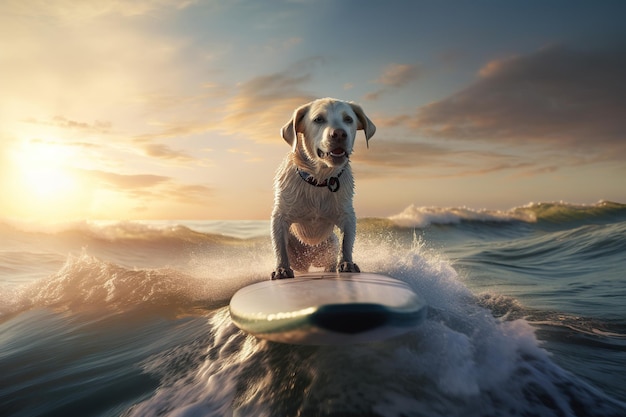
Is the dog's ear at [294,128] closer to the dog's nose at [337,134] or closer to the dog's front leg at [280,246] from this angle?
the dog's nose at [337,134]

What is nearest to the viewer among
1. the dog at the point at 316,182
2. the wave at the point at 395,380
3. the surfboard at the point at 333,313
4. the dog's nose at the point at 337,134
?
the surfboard at the point at 333,313

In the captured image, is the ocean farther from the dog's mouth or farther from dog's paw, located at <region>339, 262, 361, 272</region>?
the dog's mouth

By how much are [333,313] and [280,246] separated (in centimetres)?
188

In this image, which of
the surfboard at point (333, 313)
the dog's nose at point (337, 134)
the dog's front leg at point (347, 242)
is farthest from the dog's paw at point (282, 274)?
the dog's nose at point (337, 134)

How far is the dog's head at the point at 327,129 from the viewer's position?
3.29m

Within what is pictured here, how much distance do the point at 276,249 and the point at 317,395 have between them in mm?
1725

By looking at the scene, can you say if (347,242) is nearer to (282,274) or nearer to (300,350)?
(282,274)

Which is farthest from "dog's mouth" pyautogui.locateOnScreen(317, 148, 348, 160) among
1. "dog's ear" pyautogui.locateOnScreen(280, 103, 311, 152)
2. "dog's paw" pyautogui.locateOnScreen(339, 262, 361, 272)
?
"dog's paw" pyautogui.locateOnScreen(339, 262, 361, 272)

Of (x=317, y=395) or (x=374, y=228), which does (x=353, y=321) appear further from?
(x=374, y=228)

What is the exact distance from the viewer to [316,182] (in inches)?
153

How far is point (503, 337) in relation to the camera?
3008 mm

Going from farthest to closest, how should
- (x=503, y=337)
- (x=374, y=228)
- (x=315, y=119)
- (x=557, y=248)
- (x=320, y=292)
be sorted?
(x=374, y=228)
(x=557, y=248)
(x=315, y=119)
(x=503, y=337)
(x=320, y=292)

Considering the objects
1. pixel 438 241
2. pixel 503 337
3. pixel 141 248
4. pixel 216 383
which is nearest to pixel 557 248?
pixel 438 241

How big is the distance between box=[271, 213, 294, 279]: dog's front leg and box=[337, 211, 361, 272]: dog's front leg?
0.52m
